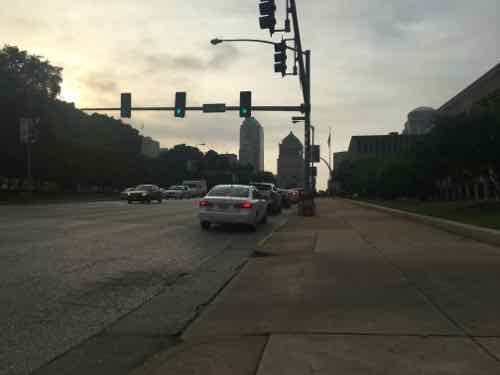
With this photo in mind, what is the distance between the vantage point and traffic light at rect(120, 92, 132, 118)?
29.0 meters

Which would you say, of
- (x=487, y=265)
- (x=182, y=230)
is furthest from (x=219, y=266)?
(x=182, y=230)

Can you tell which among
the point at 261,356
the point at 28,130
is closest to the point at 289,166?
the point at 28,130

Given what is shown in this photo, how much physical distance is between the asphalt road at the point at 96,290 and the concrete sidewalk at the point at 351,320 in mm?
478

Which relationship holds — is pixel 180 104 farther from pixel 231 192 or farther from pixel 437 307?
pixel 437 307

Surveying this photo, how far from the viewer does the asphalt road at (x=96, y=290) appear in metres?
4.59

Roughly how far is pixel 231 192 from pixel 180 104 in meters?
12.2

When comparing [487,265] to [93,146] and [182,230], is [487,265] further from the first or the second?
[93,146]

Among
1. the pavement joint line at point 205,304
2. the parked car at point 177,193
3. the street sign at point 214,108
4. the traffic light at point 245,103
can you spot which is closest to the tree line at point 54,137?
the parked car at point 177,193

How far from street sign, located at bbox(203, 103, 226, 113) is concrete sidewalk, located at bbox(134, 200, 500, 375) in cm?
2016

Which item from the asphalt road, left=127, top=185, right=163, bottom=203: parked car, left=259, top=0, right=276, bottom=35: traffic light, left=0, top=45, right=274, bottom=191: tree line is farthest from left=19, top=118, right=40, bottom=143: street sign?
left=259, top=0, right=276, bottom=35: traffic light

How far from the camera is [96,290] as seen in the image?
7.03 meters

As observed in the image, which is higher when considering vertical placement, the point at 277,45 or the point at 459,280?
the point at 277,45

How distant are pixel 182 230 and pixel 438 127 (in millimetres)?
12983

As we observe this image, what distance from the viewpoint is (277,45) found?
18.4m
